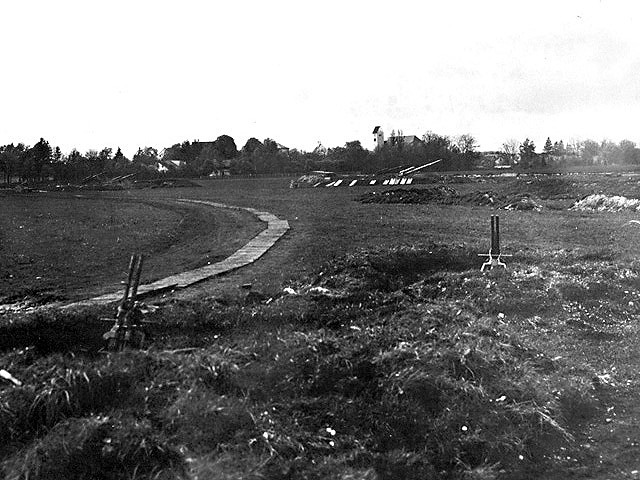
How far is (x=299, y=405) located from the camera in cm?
457

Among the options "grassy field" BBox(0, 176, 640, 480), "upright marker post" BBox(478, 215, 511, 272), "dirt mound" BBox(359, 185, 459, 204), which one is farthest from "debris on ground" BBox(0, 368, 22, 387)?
"dirt mound" BBox(359, 185, 459, 204)

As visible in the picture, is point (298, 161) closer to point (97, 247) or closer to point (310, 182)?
point (310, 182)

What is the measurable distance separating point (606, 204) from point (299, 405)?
21562mm

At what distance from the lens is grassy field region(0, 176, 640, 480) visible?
388 cm

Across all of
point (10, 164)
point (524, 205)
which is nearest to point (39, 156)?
point (10, 164)

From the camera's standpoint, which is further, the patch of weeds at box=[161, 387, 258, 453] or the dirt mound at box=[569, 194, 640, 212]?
the dirt mound at box=[569, 194, 640, 212]

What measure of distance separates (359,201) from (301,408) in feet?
90.2

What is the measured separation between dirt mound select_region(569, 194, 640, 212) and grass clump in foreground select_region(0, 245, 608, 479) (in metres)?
17.7

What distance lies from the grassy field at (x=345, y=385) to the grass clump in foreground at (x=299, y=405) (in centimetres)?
1

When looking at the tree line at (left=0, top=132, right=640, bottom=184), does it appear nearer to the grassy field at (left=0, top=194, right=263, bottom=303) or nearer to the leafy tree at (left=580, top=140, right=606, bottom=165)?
the leafy tree at (left=580, top=140, right=606, bottom=165)

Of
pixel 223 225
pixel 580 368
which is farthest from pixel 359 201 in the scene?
pixel 580 368

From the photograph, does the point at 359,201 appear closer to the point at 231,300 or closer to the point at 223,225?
the point at 223,225

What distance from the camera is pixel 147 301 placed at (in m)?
7.61

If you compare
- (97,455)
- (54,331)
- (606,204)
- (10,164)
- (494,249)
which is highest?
(10,164)
